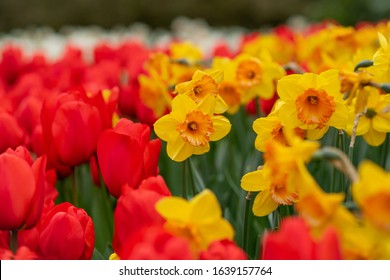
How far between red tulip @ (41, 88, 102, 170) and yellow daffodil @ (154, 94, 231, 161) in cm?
22

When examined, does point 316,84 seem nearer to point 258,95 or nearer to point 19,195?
point 19,195

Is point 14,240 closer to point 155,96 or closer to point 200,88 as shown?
point 200,88

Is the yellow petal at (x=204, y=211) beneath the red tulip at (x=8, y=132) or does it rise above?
above

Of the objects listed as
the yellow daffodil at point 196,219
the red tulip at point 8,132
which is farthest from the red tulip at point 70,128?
the yellow daffodil at point 196,219

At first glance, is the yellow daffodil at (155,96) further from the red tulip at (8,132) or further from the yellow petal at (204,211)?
the yellow petal at (204,211)

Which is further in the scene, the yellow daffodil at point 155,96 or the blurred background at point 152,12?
the blurred background at point 152,12

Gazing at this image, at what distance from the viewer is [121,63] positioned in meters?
3.73

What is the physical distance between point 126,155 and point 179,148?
0.12 meters

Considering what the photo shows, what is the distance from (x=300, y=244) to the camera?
0.75 m

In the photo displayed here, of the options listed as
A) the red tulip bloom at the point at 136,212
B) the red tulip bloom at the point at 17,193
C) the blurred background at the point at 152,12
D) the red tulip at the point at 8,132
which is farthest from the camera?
the blurred background at the point at 152,12

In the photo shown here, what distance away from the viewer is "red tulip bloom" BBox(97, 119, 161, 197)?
4.25 ft

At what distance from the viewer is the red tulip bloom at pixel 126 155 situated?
1294 mm

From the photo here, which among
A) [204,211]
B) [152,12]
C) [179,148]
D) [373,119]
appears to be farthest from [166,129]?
[152,12]

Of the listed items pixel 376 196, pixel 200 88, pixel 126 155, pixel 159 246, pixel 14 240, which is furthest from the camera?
pixel 200 88
